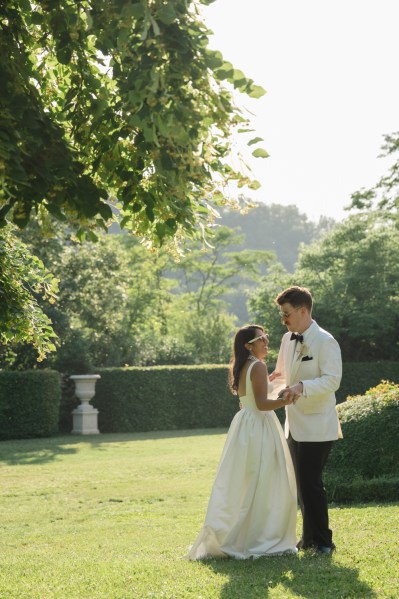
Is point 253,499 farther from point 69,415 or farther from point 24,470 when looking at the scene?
point 69,415

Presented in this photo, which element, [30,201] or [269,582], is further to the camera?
[269,582]

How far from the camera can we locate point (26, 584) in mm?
6492

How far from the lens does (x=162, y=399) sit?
28.6 metres

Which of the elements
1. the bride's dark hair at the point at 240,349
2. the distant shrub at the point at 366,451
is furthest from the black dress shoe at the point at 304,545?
the distant shrub at the point at 366,451

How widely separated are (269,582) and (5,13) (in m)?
4.09

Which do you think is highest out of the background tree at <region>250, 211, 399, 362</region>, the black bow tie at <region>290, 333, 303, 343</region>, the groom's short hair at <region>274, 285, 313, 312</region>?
the background tree at <region>250, 211, 399, 362</region>

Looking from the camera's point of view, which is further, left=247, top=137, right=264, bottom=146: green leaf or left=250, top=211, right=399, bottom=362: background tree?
left=250, top=211, right=399, bottom=362: background tree

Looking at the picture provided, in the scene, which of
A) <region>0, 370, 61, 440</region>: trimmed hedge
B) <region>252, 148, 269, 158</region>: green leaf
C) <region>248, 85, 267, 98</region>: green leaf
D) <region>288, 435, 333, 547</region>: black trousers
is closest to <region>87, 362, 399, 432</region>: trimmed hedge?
<region>0, 370, 61, 440</region>: trimmed hedge

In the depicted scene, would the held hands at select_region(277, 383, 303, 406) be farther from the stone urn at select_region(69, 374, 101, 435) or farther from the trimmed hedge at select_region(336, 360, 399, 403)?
the trimmed hedge at select_region(336, 360, 399, 403)

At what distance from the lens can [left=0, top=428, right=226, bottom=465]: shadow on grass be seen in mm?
19484

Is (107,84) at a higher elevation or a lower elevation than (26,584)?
higher

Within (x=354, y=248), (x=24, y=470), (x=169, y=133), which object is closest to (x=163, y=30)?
(x=169, y=133)

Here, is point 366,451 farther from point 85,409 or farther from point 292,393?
point 85,409

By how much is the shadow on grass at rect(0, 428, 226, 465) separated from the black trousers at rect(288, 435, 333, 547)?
476 inches
